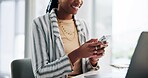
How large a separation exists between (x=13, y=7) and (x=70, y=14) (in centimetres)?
126

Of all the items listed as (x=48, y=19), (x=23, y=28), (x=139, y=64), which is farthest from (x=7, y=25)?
(x=139, y=64)

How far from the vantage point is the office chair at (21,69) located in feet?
4.75

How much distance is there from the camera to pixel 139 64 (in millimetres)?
855

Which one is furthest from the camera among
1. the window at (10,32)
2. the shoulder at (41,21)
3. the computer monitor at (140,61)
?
the window at (10,32)

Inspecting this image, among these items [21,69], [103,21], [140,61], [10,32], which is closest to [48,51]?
[21,69]

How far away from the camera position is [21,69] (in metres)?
1.46

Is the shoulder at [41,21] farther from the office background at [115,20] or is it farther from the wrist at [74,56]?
the office background at [115,20]

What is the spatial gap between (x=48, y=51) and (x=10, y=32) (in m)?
1.34

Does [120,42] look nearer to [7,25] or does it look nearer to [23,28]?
[23,28]

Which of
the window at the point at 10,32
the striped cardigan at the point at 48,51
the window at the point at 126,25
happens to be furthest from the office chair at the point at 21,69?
the window at the point at 10,32

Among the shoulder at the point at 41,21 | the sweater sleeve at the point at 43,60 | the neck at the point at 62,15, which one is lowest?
the sweater sleeve at the point at 43,60

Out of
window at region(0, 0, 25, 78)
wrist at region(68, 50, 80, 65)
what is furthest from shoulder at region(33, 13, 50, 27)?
window at region(0, 0, 25, 78)

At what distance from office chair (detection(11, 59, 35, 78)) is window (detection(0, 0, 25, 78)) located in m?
0.92

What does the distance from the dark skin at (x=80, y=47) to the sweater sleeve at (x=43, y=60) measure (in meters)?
0.05
